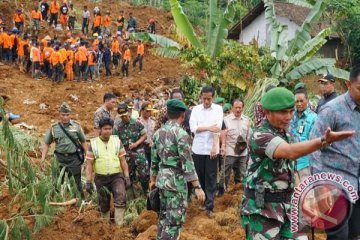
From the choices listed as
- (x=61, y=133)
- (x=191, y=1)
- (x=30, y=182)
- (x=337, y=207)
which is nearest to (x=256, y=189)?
(x=337, y=207)

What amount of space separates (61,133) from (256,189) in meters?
4.21

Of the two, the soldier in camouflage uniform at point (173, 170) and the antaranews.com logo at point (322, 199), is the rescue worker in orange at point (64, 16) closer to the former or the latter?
the soldier in camouflage uniform at point (173, 170)

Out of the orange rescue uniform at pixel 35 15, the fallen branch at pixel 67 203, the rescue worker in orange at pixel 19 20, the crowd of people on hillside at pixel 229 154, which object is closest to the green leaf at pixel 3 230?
the fallen branch at pixel 67 203

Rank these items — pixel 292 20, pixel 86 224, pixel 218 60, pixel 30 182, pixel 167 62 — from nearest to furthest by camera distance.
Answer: pixel 30 182 → pixel 86 224 → pixel 218 60 → pixel 292 20 → pixel 167 62

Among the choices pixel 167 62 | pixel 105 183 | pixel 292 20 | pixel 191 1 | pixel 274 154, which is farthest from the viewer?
pixel 191 1

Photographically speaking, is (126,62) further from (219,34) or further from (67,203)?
(67,203)

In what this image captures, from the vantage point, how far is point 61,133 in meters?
7.24

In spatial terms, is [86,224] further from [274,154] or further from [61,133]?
[274,154]

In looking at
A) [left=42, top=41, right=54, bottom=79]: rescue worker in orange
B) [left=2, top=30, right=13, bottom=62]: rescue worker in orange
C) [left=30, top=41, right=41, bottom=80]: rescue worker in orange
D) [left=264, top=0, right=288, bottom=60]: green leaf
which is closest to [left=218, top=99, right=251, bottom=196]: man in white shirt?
[left=264, top=0, right=288, bottom=60]: green leaf

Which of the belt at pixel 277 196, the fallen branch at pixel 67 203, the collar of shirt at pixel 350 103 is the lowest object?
the fallen branch at pixel 67 203

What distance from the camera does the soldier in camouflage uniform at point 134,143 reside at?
7629 millimetres

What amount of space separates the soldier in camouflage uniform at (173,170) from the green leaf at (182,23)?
25.6 ft

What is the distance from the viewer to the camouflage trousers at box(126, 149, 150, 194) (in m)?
7.72

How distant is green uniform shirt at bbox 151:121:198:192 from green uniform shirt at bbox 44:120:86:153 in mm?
2443
